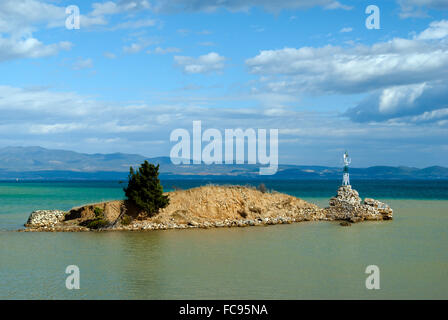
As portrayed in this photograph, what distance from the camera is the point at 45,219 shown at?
34.0 meters

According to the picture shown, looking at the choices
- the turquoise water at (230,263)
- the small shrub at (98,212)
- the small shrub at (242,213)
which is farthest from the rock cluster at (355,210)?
the small shrub at (98,212)

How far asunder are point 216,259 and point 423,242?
12.0 m

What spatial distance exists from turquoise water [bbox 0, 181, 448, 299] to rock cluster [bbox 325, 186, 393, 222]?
5.62 metres

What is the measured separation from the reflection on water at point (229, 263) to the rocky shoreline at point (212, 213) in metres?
2.16

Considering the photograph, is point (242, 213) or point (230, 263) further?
point (242, 213)

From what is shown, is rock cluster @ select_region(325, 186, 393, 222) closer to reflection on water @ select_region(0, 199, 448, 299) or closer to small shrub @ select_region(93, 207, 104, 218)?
reflection on water @ select_region(0, 199, 448, 299)

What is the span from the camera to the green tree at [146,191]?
32781mm

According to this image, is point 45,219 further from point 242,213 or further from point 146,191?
point 242,213

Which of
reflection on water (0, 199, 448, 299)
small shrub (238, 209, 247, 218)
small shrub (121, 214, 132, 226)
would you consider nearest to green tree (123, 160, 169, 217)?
small shrub (121, 214, 132, 226)

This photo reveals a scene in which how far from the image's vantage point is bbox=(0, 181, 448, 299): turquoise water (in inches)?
617

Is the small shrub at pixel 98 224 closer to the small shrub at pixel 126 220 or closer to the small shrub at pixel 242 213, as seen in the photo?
the small shrub at pixel 126 220

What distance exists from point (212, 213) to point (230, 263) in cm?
1511

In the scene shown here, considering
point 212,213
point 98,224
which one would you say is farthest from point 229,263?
point 212,213

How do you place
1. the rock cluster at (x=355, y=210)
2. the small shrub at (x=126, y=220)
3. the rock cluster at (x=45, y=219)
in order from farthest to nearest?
the rock cluster at (x=355, y=210), the rock cluster at (x=45, y=219), the small shrub at (x=126, y=220)
